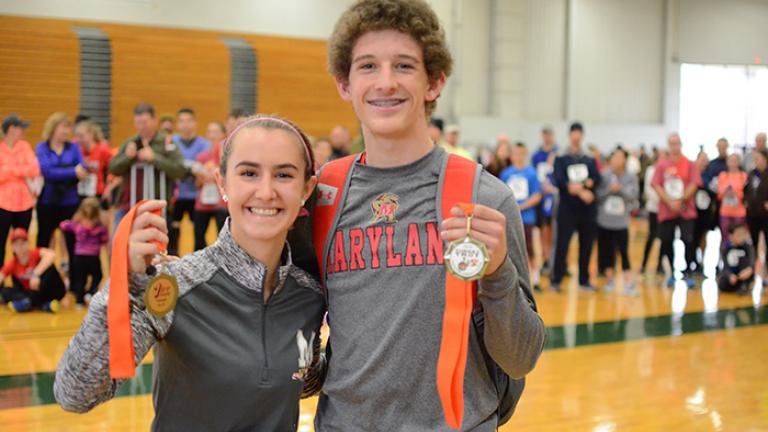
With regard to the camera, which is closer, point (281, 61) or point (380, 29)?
Answer: point (380, 29)

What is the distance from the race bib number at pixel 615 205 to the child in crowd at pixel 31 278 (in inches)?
230

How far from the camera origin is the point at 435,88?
2.07 m

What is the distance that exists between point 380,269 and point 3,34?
47.7 ft

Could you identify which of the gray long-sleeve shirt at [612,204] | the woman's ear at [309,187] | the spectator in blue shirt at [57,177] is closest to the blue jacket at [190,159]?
the spectator in blue shirt at [57,177]

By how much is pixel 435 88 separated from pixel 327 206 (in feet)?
1.34

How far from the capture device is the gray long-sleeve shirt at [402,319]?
71.7 inches

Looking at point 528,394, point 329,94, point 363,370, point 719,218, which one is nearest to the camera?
point 363,370

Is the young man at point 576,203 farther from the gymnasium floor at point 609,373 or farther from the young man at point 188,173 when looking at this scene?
the young man at point 188,173

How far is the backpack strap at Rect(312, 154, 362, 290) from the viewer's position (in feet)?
6.42

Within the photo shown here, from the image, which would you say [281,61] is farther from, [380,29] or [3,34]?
[380,29]

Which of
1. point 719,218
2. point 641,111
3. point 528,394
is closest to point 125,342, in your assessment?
point 528,394

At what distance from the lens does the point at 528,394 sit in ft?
17.3

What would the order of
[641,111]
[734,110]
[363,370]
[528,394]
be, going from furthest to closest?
[734,110] → [641,111] → [528,394] → [363,370]

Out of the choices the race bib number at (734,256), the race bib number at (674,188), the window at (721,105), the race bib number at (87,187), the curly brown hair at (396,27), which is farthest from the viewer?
the window at (721,105)
